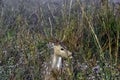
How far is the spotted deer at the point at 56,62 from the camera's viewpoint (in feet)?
16.8

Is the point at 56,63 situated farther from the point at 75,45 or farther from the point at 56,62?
the point at 75,45

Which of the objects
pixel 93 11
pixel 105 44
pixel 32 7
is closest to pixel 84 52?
pixel 105 44

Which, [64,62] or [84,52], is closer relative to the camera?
[64,62]

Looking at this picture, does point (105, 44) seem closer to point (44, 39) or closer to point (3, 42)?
point (44, 39)

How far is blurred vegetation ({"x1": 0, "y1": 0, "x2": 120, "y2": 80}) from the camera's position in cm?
557

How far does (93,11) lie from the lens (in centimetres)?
712

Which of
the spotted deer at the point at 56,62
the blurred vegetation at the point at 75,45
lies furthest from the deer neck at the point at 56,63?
the blurred vegetation at the point at 75,45

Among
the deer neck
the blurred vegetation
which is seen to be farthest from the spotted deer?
the blurred vegetation

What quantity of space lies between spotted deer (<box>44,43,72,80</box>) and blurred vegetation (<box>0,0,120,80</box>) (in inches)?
5.6

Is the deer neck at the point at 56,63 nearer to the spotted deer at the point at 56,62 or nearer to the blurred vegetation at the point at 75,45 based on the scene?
the spotted deer at the point at 56,62

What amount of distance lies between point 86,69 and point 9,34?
1953 mm

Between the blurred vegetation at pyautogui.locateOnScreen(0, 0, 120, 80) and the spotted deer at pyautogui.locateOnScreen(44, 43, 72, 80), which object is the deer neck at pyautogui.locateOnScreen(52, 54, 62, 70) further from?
the blurred vegetation at pyautogui.locateOnScreen(0, 0, 120, 80)

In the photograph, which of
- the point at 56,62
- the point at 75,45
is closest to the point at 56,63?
the point at 56,62

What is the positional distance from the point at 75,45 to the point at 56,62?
1267 mm
